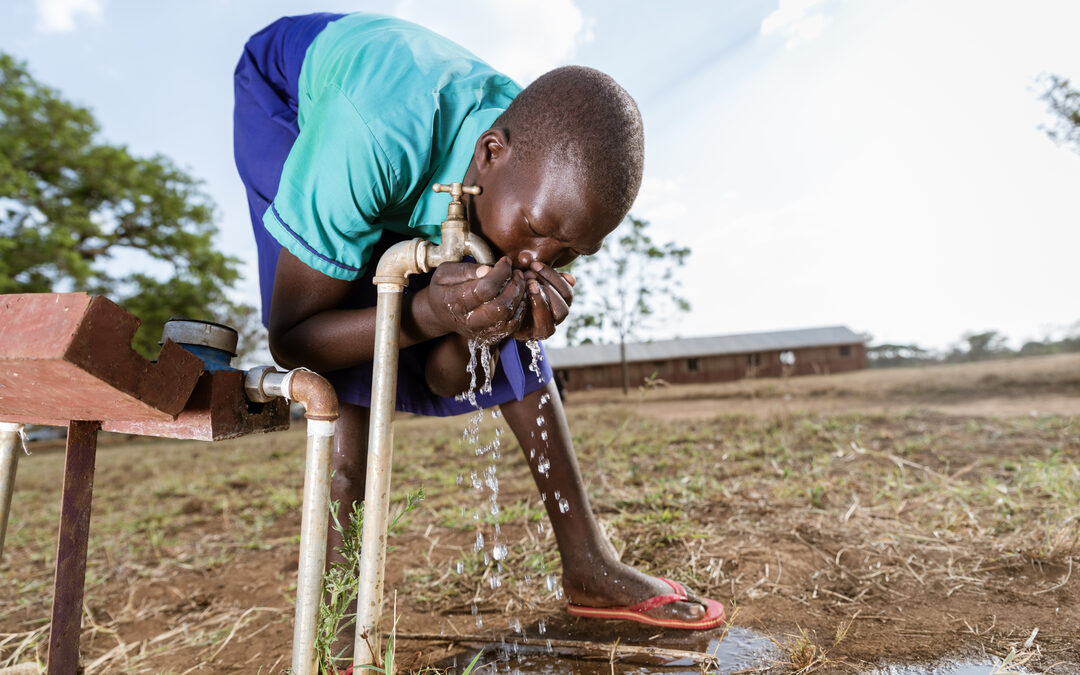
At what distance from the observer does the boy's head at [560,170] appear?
1.43 meters

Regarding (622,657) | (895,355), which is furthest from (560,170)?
(895,355)

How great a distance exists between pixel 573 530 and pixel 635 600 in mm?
273

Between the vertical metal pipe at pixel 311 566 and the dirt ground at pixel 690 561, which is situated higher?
the vertical metal pipe at pixel 311 566

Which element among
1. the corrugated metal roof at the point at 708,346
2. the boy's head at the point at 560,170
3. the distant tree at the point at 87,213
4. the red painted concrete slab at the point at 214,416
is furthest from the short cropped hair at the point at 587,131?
the corrugated metal roof at the point at 708,346

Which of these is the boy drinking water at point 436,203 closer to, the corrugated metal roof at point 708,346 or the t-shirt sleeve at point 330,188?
the t-shirt sleeve at point 330,188

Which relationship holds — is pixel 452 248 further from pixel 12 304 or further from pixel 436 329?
pixel 12 304

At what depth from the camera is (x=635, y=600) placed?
1793 mm

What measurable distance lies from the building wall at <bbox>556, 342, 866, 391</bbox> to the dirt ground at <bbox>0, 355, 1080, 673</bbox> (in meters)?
15.8

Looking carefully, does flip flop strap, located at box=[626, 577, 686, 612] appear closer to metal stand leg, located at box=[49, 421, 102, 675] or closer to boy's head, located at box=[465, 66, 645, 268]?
boy's head, located at box=[465, 66, 645, 268]

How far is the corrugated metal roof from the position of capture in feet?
69.2

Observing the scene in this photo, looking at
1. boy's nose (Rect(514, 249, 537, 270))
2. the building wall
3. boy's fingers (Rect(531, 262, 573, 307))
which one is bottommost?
boy's fingers (Rect(531, 262, 573, 307))

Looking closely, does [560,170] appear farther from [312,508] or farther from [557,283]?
[312,508]

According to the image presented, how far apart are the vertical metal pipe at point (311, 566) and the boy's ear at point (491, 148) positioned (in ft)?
2.68

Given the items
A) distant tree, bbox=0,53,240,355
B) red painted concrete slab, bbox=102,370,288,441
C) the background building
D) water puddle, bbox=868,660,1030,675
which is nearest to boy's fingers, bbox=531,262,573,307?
red painted concrete slab, bbox=102,370,288,441
